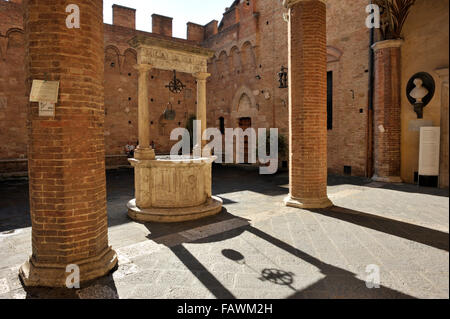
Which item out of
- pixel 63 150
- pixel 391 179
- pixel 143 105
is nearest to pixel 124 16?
pixel 143 105

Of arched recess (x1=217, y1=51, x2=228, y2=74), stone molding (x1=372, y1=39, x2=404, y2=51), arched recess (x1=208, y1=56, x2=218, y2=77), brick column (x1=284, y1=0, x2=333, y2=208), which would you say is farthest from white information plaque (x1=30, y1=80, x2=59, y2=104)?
arched recess (x1=208, y1=56, x2=218, y2=77)

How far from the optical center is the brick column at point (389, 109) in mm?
8797

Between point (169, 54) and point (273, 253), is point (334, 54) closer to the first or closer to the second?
point (169, 54)

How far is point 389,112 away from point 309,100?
4.70m

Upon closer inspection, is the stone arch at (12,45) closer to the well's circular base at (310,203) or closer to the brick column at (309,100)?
the brick column at (309,100)

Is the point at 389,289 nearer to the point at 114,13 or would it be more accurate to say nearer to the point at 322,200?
the point at 322,200

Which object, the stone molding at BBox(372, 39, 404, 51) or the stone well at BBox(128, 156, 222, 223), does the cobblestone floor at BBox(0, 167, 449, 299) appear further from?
the stone molding at BBox(372, 39, 404, 51)

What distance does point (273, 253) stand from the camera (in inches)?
142

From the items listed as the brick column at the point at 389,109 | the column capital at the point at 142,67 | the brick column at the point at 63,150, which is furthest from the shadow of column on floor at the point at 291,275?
the brick column at the point at 389,109

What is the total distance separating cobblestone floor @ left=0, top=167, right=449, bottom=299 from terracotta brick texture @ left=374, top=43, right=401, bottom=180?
266cm

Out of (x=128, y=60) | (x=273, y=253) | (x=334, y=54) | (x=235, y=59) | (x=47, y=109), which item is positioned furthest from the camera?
(x=235, y=59)

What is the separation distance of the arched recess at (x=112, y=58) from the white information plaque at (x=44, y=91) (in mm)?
12487
